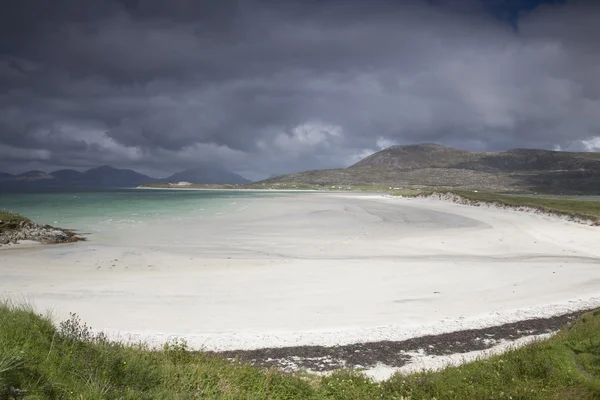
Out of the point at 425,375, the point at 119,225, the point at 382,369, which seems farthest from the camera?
the point at 119,225

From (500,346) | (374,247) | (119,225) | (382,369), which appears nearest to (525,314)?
(500,346)

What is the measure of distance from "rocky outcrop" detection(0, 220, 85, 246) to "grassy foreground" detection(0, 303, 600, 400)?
82.0ft

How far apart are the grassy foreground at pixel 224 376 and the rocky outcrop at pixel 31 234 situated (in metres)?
25.0

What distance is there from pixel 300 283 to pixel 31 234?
24.6 m

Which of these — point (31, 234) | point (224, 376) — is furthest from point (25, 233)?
point (224, 376)

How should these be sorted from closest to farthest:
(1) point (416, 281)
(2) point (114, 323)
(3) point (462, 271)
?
(2) point (114, 323) < (1) point (416, 281) < (3) point (462, 271)

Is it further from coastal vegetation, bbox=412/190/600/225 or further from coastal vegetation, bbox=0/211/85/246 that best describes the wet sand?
coastal vegetation, bbox=412/190/600/225

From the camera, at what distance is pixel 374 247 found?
88.6 ft

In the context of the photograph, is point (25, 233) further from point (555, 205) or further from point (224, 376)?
point (555, 205)

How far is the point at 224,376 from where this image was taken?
7.15 meters

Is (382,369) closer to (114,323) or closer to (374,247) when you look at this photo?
(114,323)

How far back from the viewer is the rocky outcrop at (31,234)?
2758 centimetres

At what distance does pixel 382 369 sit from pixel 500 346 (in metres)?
4.04

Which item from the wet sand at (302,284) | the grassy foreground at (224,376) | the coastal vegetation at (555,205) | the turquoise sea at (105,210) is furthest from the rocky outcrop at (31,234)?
the coastal vegetation at (555,205)
